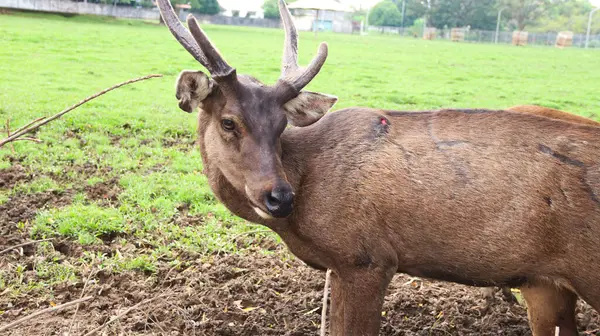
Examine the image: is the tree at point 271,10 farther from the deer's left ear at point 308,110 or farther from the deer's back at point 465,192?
the deer's back at point 465,192

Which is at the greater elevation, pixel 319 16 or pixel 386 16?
pixel 386 16

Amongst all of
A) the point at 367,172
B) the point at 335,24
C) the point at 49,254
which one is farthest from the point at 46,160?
the point at 335,24

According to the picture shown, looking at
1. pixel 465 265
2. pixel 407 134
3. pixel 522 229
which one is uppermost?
pixel 407 134

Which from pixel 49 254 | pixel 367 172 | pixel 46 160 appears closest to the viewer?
pixel 367 172

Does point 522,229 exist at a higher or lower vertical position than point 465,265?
higher

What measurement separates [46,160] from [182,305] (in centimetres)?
483

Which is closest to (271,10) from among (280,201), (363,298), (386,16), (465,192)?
(386,16)

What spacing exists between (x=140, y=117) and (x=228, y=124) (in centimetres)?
874

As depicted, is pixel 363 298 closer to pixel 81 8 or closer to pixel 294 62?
pixel 294 62

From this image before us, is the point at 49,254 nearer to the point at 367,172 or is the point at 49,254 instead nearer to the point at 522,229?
the point at 367,172

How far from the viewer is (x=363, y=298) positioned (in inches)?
179

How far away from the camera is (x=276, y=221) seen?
4637 millimetres

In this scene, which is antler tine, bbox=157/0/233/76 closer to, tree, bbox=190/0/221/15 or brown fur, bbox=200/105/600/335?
brown fur, bbox=200/105/600/335

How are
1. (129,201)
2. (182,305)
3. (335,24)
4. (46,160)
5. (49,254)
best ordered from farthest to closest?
(335,24)
(46,160)
(129,201)
(49,254)
(182,305)
